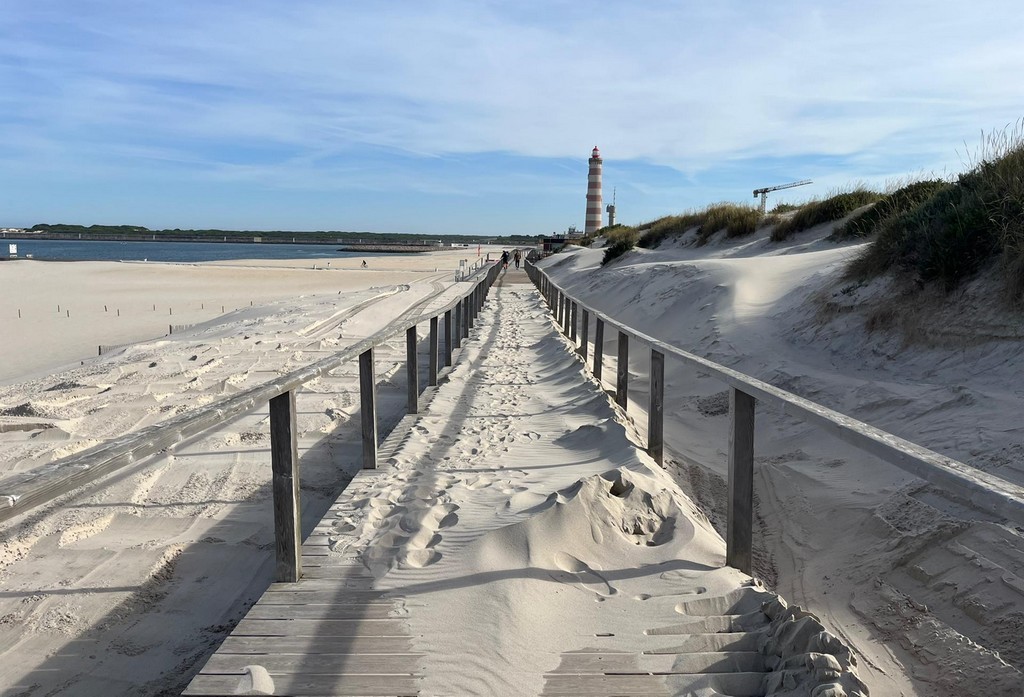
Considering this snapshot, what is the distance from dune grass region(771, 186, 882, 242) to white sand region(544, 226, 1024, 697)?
8402mm

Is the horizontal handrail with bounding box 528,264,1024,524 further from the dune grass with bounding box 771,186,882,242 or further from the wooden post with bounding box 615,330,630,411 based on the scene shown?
the dune grass with bounding box 771,186,882,242

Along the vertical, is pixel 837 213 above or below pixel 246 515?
above

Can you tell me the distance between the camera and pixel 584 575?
10.3 feet

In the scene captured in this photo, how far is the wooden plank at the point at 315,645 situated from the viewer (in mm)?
2570

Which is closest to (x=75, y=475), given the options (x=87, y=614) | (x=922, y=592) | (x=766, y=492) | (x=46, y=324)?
(x=87, y=614)

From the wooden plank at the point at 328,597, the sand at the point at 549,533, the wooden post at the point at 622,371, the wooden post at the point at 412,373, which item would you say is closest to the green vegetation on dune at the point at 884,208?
the sand at the point at 549,533

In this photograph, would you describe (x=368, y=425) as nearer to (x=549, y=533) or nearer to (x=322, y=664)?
(x=549, y=533)

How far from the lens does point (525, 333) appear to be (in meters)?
13.0

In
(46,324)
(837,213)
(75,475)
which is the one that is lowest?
(46,324)

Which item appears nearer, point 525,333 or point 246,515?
point 246,515

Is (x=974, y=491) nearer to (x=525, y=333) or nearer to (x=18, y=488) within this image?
(x=18, y=488)

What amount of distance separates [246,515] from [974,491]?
3867 mm

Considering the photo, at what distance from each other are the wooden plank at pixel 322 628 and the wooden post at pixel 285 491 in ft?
1.20

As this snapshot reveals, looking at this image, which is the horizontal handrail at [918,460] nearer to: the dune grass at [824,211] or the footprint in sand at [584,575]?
the footprint in sand at [584,575]
